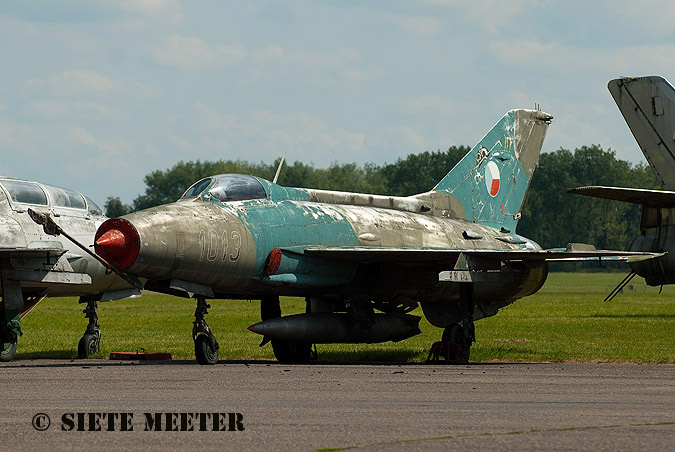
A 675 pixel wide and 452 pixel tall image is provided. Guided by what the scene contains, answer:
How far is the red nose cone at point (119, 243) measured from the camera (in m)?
16.2

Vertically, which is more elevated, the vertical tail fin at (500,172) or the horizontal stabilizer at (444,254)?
the vertical tail fin at (500,172)

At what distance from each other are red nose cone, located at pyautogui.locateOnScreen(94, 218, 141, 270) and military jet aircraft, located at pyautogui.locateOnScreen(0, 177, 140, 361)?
2090mm

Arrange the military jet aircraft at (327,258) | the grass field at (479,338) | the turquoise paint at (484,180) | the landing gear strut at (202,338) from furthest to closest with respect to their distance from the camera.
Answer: the turquoise paint at (484,180)
the grass field at (479,338)
the landing gear strut at (202,338)
the military jet aircraft at (327,258)

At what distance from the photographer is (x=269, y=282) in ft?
60.7

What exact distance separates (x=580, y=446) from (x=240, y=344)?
53.6 ft

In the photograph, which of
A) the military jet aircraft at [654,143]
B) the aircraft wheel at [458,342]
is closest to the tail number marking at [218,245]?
the aircraft wheel at [458,342]

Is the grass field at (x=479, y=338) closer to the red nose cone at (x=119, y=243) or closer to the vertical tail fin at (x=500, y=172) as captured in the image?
the vertical tail fin at (x=500, y=172)

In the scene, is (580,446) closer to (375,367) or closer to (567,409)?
(567,409)

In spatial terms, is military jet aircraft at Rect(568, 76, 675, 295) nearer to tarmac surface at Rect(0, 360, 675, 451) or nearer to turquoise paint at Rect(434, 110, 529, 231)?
turquoise paint at Rect(434, 110, 529, 231)

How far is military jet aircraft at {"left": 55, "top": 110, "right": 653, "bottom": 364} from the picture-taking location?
17.1m

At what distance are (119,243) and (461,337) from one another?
706 centimetres

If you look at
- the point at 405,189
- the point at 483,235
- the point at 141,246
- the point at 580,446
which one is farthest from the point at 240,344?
the point at 405,189

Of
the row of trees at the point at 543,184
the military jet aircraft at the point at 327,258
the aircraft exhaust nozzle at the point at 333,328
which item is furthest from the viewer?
the row of trees at the point at 543,184

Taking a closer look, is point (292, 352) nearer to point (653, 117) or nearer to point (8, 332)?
point (8, 332)
